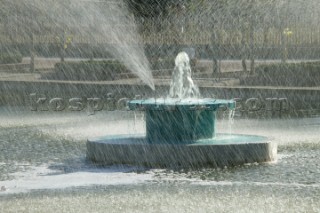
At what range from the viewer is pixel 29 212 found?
895cm

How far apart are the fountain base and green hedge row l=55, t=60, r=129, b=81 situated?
17.9 metres

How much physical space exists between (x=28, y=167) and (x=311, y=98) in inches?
477

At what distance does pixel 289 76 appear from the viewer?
27.5 metres

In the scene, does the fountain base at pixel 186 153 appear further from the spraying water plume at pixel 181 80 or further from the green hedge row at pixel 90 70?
the green hedge row at pixel 90 70

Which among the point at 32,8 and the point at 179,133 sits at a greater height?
the point at 32,8

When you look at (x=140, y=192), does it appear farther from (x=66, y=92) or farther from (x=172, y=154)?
(x=66, y=92)

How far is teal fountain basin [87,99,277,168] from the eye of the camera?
1207cm

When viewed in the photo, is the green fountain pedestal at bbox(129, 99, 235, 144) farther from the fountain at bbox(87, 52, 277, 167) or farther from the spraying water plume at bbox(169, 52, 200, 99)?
the spraying water plume at bbox(169, 52, 200, 99)

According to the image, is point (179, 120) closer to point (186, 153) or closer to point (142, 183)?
point (186, 153)

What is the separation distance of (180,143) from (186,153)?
1.59ft

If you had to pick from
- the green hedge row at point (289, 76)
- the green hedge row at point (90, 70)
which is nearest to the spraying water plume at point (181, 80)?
the green hedge row at point (289, 76)

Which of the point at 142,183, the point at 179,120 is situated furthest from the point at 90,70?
the point at 142,183

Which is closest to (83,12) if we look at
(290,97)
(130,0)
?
(130,0)

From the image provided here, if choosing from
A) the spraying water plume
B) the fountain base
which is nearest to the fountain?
the fountain base
